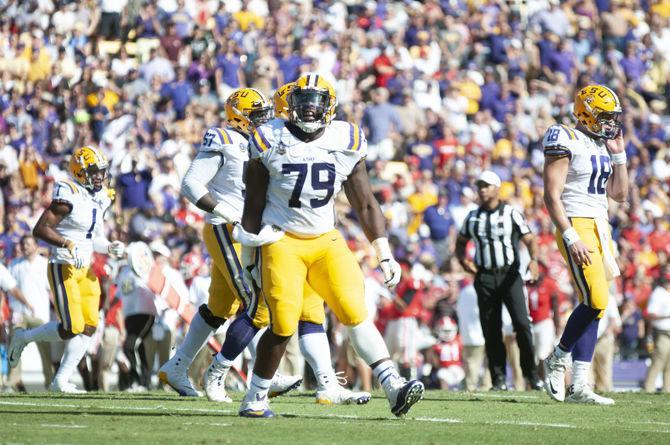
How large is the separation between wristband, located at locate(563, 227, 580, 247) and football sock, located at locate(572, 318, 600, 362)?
60 cm

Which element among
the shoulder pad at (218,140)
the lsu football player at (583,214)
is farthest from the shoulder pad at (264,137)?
the lsu football player at (583,214)

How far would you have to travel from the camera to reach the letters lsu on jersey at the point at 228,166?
30.9 feet

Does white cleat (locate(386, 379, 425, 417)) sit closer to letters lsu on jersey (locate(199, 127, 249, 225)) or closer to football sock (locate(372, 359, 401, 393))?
football sock (locate(372, 359, 401, 393))

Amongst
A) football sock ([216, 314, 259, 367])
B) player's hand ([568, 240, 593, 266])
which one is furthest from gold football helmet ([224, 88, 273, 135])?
player's hand ([568, 240, 593, 266])

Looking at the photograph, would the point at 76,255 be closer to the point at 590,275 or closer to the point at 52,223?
the point at 52,223

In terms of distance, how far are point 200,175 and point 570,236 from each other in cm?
251

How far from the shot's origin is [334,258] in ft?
24.9

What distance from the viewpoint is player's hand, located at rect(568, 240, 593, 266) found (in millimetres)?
9094

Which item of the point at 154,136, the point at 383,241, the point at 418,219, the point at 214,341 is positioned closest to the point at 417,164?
the point at 418,219

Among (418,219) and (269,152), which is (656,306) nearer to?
(418,219)

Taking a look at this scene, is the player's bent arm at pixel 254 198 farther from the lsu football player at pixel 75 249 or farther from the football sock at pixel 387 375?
the lsu football player at pixel 75 249

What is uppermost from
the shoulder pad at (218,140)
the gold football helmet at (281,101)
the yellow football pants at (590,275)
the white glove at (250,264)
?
the gold football helmet at (281,101)

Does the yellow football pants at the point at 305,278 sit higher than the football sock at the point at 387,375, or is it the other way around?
the yellow football pants at the point at 305,278

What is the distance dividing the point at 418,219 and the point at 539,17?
21.3 ft
